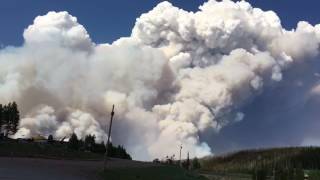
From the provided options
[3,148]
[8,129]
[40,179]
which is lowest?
[40,179]

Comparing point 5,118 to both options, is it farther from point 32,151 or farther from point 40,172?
point 40,172

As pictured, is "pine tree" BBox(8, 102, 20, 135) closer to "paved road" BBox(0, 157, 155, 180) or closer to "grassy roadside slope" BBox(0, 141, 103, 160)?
"grassy roadside slope" BBox(0, 141, 103, 160)

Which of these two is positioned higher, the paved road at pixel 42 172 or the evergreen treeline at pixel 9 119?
the evergreen treeline at pixel 9 119

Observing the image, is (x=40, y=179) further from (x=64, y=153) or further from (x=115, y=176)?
(x=64, y=153)

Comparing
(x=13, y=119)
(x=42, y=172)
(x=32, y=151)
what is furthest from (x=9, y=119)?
(x=42, y=172)

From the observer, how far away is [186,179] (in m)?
91.1

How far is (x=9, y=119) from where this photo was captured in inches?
7313

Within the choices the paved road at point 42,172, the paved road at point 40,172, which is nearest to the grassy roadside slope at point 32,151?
the paved road at point 42,172

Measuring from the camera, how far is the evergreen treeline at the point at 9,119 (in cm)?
18376

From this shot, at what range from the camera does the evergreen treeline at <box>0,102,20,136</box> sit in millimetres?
183762

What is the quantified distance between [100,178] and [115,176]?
383 centimetres

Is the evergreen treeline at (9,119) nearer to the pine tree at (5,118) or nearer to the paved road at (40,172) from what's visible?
the pine tree at (5,118)

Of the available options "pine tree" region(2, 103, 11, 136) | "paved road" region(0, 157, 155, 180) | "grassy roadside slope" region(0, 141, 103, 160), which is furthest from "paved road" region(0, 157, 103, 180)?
"pine tree" region(2, 103, 11, 136)

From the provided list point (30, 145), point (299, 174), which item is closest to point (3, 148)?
point (30, 145)
